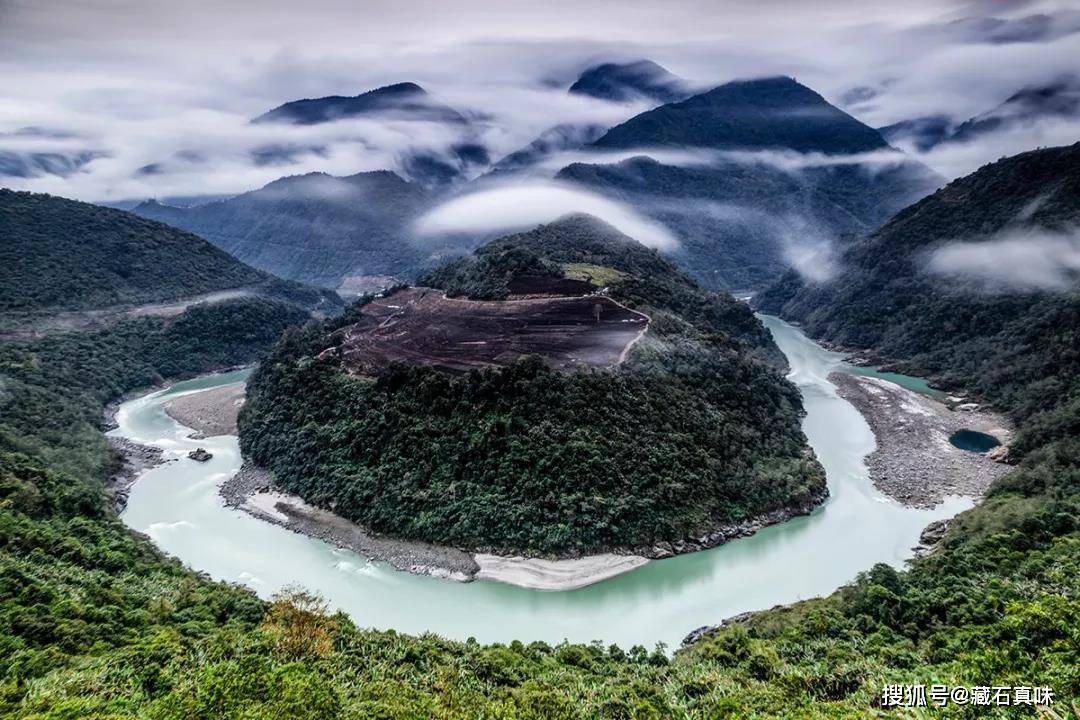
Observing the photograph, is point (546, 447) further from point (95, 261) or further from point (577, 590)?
point (95, 261)

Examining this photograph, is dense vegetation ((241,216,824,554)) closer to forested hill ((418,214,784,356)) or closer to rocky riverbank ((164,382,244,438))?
rocky riverbank ((164,382,244,438))

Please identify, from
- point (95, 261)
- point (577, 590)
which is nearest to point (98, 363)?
point (95, 261)

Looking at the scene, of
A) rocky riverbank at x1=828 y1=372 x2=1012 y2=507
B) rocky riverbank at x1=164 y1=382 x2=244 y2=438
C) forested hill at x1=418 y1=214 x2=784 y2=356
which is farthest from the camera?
forested hill at x1=418 y1=214 x2=784 y2=356

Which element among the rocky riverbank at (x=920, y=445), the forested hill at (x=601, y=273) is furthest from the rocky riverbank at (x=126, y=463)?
the rocky riverbank at (x=920, y=445)

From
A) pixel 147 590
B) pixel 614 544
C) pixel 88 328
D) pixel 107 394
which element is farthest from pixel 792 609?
pixel 88 328

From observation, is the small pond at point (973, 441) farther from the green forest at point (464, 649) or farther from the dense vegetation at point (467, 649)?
the green forest at point (464, 649)

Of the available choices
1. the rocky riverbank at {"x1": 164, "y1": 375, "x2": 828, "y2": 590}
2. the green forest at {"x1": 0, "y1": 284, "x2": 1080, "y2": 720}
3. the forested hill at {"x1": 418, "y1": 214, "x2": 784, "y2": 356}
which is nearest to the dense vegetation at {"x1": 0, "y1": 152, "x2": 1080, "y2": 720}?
the green forest at {"x1": 0, "y1": 284, "x2": 1080, "y2": 720}
